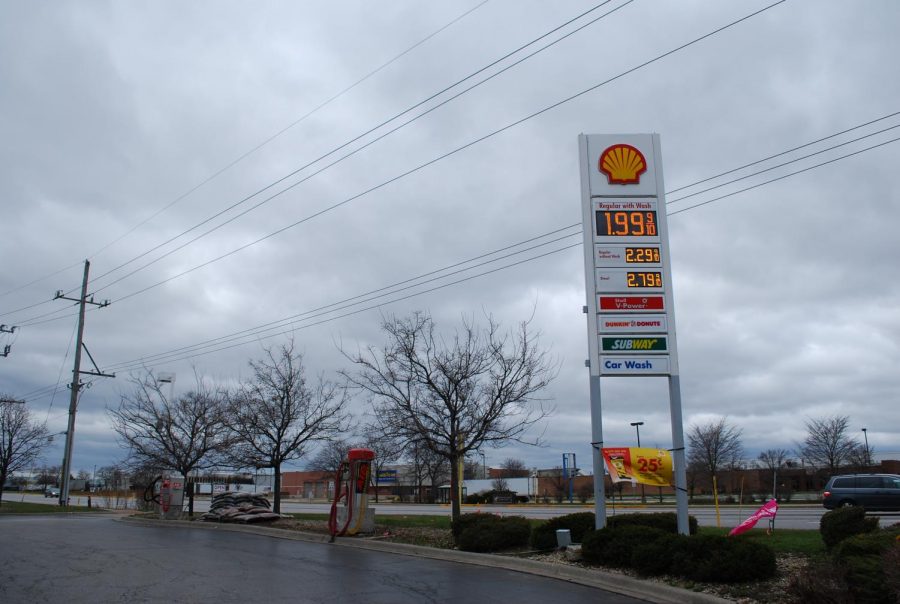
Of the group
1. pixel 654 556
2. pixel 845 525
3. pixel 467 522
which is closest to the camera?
pixel 845 525

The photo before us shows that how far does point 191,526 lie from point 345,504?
809 centimetres

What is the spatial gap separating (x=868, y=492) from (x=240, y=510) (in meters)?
21.8

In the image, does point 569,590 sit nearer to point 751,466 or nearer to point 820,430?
point 820,430

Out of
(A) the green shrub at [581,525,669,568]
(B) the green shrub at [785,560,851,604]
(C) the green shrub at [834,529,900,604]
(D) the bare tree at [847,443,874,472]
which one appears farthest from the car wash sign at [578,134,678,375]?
(D) the bare tree at [847,443,874,472]

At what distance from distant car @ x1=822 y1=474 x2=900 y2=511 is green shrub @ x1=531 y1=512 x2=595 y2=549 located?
1514cm

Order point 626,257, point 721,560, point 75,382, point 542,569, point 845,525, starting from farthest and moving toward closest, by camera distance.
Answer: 1. point 75,382
2. point 626,257
3. point 542,569
4. point 845,525
5. point 721,560

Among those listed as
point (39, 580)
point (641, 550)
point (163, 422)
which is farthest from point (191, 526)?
point (641, 550)

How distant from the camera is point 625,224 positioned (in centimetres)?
1412

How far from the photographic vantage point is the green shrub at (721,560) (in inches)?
370

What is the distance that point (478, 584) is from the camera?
10797 millimetres

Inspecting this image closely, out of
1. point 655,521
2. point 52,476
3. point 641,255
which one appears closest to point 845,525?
point 655,521

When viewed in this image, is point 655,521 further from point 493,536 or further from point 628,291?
point 628,291

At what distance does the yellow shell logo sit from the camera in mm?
14414

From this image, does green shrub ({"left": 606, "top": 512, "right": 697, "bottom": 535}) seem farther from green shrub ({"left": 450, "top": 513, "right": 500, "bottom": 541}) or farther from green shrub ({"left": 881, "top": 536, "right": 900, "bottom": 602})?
green shrub ({"left": 881, "top": 536, "right": 900, "bottom": 602})
